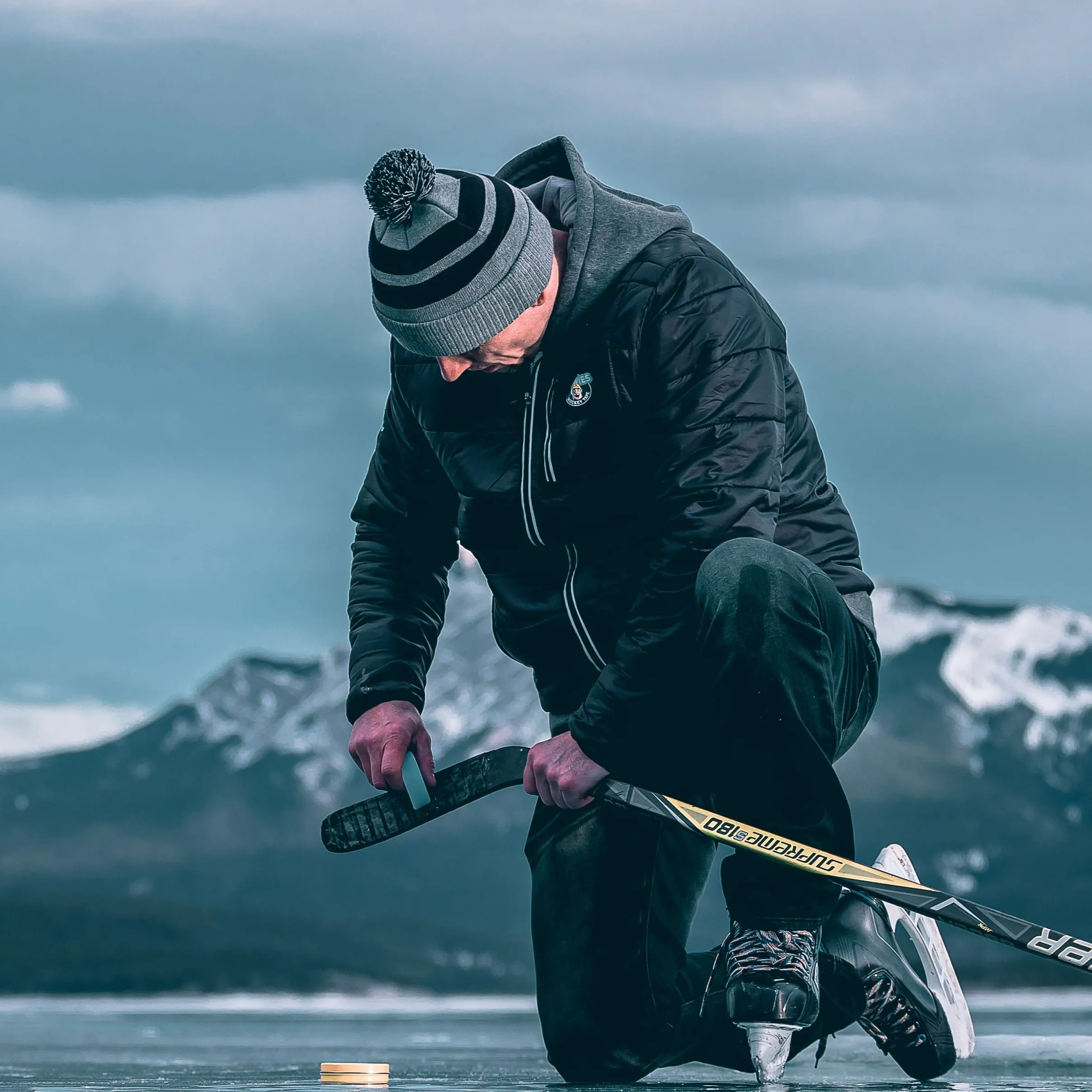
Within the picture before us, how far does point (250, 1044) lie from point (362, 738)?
151 inches

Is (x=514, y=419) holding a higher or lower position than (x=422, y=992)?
lower

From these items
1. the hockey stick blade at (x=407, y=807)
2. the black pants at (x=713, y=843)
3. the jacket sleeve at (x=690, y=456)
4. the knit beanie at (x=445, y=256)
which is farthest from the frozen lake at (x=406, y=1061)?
the knit beanie at (x=445, y=256)

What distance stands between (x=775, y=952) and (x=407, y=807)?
47.6 inches

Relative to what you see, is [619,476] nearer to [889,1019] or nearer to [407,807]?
[407,807]

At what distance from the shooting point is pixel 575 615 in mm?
4910

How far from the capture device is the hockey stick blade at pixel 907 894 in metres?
4.12

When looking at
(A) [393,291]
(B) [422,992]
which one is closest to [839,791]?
(A) [393,291]

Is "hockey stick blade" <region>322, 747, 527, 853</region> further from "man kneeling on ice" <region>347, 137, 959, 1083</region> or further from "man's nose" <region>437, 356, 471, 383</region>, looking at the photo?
"man's nose" <region>437, 356, 471, 383</region>

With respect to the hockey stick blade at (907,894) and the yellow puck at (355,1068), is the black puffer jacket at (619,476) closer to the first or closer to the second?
the hockey stick blade at (907,894)

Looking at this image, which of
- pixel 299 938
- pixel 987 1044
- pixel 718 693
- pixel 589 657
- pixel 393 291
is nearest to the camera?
pixel 718 693

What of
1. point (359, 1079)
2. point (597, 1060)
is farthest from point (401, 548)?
point (359, 1079)

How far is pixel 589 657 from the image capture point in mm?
4977

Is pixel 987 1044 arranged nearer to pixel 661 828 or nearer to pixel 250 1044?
pixel 661 828

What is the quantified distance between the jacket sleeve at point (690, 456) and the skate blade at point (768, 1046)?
681 millimetres
